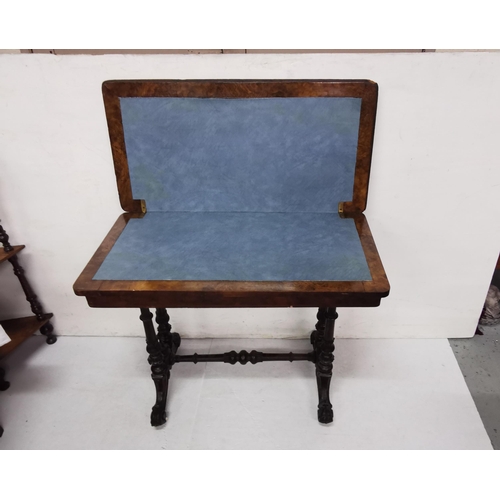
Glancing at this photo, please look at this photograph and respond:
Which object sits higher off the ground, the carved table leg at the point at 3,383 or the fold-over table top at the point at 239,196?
the fold-over table top at the point at 239,196

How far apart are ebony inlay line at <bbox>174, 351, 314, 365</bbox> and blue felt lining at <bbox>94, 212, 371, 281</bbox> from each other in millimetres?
828

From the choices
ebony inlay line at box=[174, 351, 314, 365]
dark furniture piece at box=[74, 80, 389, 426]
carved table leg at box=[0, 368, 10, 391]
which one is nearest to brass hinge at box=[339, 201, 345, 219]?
dark furniture piece at box=[74, 80, 389, 426]

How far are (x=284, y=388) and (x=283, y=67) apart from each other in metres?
1.69

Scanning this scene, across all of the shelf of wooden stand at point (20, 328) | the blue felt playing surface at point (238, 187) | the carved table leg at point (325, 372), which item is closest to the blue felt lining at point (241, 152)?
the blue felt playing surface at point (238, 187)

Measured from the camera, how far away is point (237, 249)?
175 centimetres

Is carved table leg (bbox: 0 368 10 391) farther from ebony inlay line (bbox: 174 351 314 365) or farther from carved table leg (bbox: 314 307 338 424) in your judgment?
carved table leg (bbox: 314 307 338 424)

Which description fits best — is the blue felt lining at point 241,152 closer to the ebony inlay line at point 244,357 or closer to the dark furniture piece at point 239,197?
the dark furniture piece at point 239,197

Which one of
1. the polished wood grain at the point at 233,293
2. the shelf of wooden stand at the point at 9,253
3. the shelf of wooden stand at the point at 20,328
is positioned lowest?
the shelf of wooden stand at the point at 20,328

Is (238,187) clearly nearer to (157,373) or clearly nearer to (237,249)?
(237,249)

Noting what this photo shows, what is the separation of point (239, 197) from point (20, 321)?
1.70m

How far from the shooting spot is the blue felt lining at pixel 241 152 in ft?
6.01

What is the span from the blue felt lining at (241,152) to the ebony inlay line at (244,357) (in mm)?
852
